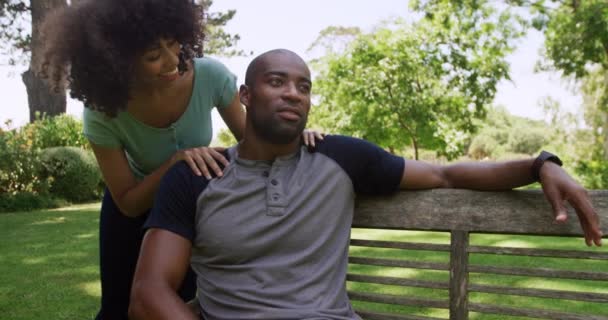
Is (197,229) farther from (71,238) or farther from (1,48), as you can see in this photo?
(1,48)

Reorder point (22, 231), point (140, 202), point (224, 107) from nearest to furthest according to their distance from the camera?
1. point (140, 202)
2. point (224, 107)
3. point (22, 231)

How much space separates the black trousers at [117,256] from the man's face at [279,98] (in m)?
0.84

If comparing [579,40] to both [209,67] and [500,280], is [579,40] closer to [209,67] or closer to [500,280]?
[500,280]

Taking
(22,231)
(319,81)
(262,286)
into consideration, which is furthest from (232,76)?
(319,81)

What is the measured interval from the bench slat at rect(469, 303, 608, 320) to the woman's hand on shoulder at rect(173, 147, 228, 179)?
44.9 inches

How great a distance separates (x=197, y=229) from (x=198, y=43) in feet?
2.89

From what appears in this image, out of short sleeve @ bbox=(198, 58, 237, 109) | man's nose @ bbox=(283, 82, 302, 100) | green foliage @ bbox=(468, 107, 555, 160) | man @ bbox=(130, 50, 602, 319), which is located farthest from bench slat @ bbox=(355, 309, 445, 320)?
green foliage @ bbox=(468, 107, 555, 160)

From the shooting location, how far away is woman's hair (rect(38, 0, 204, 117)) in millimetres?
2395

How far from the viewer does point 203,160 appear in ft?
7.95

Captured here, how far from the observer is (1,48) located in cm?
1938

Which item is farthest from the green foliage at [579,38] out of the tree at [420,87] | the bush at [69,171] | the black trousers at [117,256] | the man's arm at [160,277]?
the man's arm at [160,277]

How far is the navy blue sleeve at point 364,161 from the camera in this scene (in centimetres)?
243

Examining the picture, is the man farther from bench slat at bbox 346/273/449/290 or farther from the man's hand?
bench slat at bbox 346/273/449/290

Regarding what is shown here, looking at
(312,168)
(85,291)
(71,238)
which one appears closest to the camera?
(312,168)
